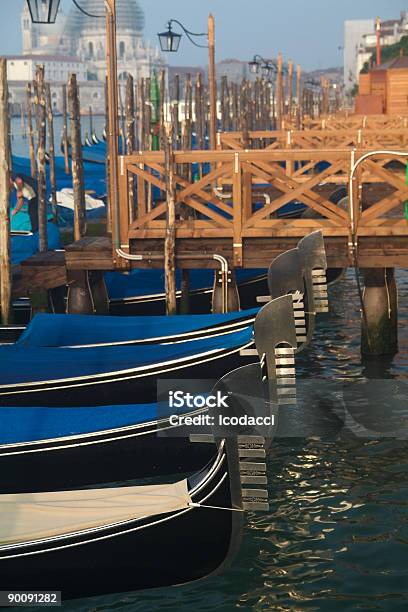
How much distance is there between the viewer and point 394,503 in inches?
360

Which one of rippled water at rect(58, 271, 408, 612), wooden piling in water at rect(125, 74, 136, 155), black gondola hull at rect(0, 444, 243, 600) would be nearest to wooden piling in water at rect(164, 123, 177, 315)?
rippled water at rect(58, 271, 408, 612)

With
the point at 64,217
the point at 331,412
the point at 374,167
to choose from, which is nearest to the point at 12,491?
the point at 331,412

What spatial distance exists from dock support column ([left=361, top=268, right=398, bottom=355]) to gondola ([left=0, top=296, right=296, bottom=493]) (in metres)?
4.14

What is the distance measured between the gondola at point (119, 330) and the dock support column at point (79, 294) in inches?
93.0

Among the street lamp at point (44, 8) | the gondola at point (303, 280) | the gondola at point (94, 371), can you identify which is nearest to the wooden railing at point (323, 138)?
the gondola at point (303, 280)

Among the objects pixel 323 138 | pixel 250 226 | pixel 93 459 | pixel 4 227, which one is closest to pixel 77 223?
pixel 4 227

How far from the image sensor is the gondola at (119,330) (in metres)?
10.7

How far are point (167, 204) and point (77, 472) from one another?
14.3 ft

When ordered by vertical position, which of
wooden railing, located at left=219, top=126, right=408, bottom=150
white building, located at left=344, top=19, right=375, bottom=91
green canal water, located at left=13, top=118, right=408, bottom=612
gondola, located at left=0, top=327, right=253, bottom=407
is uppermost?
white building, located at left=344, top=19, right=375, bottom=91

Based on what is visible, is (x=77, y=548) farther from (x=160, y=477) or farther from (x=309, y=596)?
(x=160, y=477)

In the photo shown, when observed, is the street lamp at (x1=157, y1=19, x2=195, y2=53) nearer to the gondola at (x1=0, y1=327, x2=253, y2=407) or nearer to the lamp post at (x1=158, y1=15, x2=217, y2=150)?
the lamp post at (x1=158, y1=15, x2=217, y2=150)

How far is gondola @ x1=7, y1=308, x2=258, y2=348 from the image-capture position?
10688 millimetres

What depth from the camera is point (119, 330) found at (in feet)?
35.8

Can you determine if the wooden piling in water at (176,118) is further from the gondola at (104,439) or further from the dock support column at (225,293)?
the gondola at (104,439)
